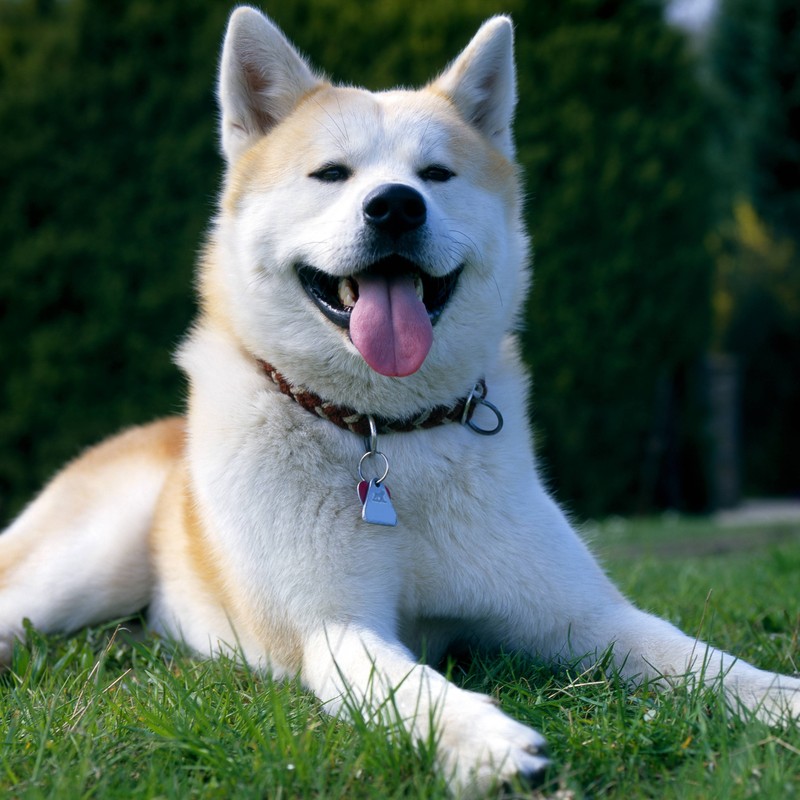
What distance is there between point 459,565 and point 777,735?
795mm

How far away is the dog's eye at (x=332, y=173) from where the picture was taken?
8.36 feet

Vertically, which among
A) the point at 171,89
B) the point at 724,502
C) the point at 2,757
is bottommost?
the point at 724,502

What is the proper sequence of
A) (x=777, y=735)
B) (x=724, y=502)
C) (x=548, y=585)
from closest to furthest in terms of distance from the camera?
(x=777, y=735) → (x=548, y=585) → (x=724, y=502)

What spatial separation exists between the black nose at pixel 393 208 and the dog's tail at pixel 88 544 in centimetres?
131

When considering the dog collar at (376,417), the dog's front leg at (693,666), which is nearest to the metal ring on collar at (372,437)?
the dog collar at (376,417)

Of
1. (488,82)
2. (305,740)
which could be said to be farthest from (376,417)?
(488,82)

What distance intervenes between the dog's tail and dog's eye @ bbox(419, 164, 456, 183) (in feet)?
4.36

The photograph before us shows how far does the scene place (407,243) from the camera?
2.39 m

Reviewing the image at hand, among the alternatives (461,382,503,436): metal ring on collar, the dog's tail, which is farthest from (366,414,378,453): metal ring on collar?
the dog's tail

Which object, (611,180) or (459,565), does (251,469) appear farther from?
(611,180)

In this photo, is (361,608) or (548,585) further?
(548,585)

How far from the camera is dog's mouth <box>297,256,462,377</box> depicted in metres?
2.34

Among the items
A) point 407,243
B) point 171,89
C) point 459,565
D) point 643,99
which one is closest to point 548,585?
point 459,565

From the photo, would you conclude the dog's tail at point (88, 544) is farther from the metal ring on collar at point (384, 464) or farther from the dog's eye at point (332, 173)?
the dog's eye at point (332, 173)
